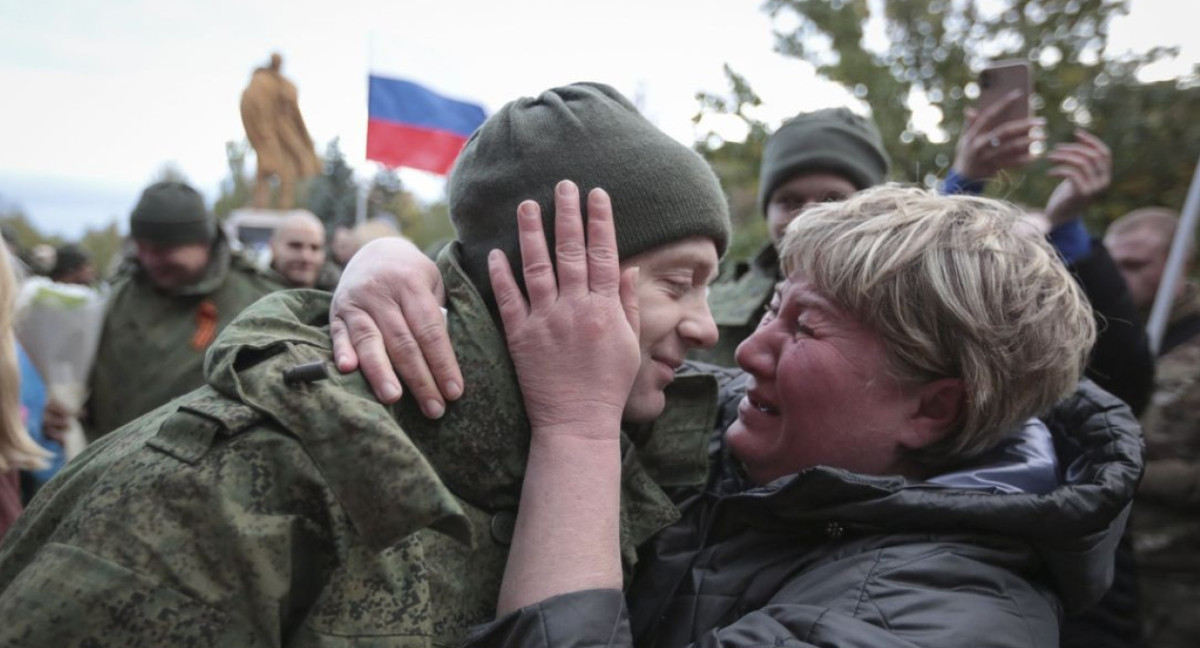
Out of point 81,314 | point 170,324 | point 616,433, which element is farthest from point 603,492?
point 170,324

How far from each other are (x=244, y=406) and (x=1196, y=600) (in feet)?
11.8

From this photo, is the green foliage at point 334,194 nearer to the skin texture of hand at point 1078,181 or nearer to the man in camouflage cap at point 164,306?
the man in camouflage cap at point 164,306

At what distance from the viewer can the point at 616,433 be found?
5.37 feet

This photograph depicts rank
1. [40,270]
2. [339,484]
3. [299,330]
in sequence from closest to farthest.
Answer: [339,484] < [299,330] < [40,270]

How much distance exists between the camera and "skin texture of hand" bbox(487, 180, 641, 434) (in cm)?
159

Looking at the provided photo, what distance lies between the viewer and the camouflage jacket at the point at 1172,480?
3.39 metres

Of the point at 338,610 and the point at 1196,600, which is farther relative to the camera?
the point at 1196,600

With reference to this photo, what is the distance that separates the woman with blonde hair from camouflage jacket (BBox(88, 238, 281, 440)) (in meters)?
1.54

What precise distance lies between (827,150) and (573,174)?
216 centimetres

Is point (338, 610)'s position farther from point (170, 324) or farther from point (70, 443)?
point (170, 324)

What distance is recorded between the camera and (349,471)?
1349 mm

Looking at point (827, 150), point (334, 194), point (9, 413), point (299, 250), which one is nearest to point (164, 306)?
point (299, 250)

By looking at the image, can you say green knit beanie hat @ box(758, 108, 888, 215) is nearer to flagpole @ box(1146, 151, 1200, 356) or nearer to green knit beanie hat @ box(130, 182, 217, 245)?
flagpole @ box(1146, 151, 1200, 356)

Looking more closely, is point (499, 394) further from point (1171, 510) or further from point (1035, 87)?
point (1035, 87)
